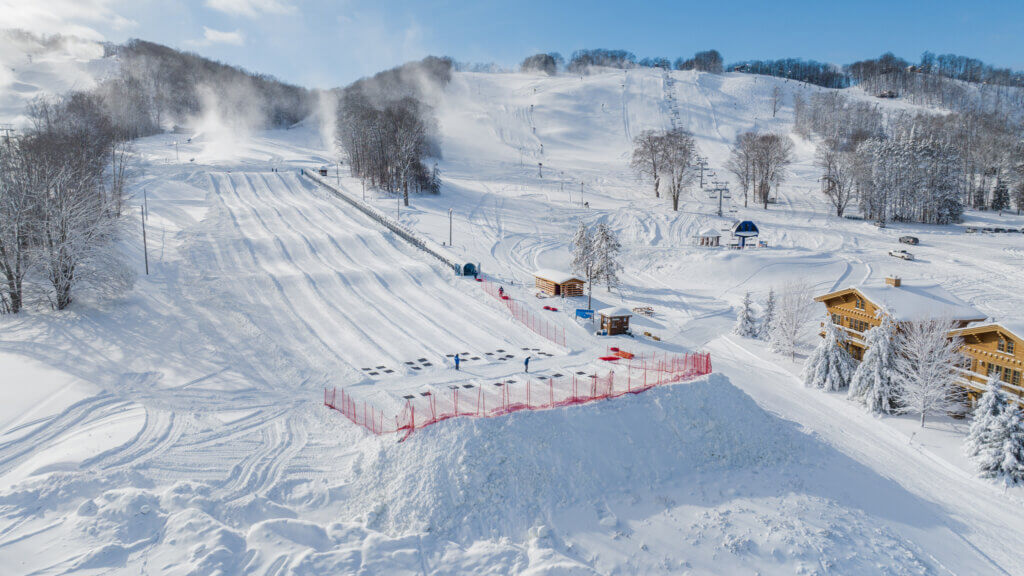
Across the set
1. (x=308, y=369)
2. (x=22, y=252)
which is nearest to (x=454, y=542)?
(x=308, y=369)

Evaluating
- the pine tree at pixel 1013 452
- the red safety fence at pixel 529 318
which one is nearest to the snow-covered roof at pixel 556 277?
the red safety fence at pixel 529 318

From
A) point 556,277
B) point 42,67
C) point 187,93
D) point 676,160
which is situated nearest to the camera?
point 556,277

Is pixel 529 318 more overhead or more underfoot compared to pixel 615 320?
more underfoot

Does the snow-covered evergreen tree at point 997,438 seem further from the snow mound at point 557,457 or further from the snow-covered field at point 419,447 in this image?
the snow mound at point 557,457

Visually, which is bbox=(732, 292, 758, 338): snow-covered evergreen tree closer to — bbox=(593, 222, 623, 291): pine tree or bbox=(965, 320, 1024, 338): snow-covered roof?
bbox=(593, 222, 623, 291): pine tree

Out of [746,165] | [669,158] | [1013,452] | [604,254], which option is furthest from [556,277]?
[746,165]

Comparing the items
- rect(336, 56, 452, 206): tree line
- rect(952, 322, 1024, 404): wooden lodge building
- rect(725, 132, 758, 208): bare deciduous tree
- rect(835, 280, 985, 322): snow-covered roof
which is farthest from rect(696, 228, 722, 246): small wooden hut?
rect(336, 56, 452, 206): tree line

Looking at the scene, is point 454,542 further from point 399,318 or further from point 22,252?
point 22,252

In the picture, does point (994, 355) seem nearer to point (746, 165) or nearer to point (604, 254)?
point (604, 254)
